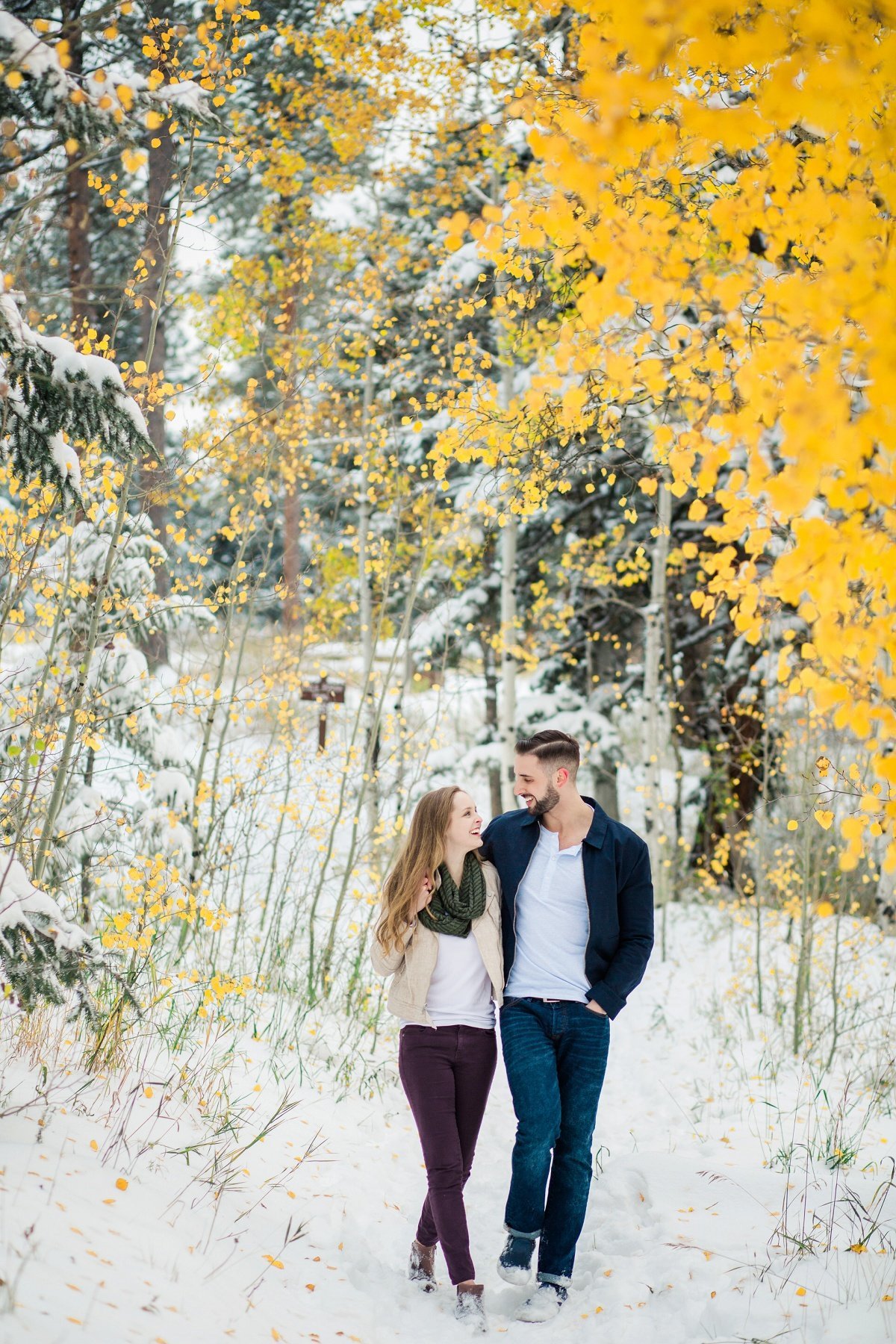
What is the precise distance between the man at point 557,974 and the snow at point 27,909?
55.3 inches

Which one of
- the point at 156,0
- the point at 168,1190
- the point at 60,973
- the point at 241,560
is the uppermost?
the point at 156,0

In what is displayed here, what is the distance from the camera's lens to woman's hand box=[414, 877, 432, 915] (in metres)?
3.33

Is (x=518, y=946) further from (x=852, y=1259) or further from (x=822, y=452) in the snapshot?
(x=822, y=452)

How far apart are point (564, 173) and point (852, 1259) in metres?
3.31

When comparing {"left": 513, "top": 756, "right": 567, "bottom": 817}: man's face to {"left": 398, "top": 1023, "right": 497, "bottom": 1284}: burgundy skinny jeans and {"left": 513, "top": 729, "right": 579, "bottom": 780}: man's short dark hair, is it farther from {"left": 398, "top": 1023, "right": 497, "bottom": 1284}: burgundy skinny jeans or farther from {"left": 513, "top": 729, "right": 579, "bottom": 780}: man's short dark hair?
{"left": 398, "top": 1023, "right": 497, "bottom": 1284}: burgundy skinny jeans

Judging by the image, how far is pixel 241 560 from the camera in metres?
5.98

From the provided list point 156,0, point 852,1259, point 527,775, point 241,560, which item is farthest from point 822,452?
point 156,0

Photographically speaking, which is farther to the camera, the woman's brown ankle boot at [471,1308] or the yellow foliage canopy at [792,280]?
the woman's brown ankle boot at [471,1308]

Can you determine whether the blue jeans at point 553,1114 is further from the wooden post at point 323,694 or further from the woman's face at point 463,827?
the wooden post at point 323,694

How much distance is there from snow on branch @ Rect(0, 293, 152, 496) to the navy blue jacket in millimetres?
1891

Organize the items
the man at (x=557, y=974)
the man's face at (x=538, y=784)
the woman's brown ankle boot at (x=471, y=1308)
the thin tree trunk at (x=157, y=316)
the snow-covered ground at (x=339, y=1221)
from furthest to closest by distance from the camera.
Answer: the thin tree trunk at (x=157, y=316), the man's face at (x=538, y=784), the man at (x=557, y=974), the woman's brown ankle boot at (x=471, y=1308), the snow-covered ground at (x=339, y=1221)

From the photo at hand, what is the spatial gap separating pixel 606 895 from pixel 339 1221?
1.64 metres

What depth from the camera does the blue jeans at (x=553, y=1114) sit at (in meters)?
3.26

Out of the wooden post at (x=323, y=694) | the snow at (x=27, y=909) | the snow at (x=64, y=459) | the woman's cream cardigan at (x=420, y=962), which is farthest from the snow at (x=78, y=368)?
the wooden post at (x=323, y=694)
